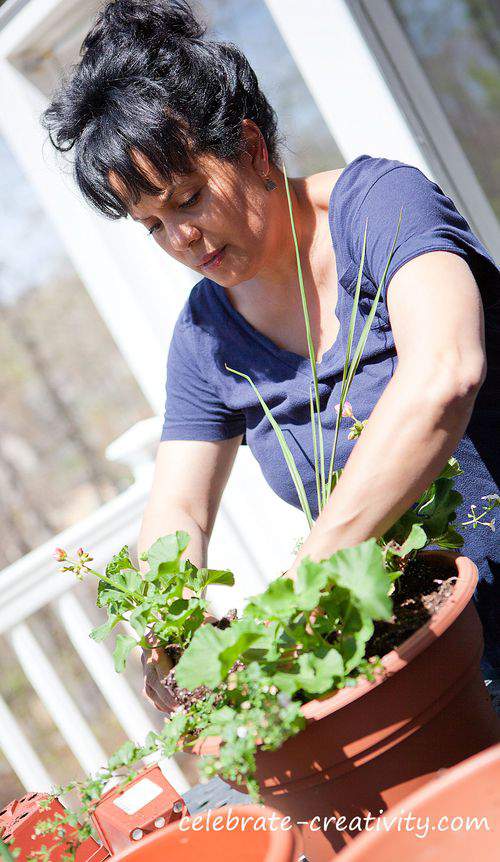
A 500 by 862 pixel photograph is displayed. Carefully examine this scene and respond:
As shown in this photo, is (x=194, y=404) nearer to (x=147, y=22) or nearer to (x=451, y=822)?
(x=147, y=22)

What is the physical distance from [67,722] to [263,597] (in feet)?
7.23

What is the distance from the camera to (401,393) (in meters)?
0.90

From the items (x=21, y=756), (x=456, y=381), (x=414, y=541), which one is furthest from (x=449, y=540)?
(x=21, y=756)

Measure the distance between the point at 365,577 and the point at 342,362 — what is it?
67 centimetres

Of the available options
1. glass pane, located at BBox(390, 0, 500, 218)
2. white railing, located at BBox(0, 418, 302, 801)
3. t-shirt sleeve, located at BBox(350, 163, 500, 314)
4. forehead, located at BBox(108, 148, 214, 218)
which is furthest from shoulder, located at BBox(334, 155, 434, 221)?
white railing, located at BBox(0, 418, 302, 801)

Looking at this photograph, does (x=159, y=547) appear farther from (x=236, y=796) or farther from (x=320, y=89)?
(x=320, y=89)

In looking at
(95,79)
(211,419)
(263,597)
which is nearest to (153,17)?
(95,79)

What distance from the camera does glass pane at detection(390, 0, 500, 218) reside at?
239cm

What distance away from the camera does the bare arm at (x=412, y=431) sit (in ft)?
2.83

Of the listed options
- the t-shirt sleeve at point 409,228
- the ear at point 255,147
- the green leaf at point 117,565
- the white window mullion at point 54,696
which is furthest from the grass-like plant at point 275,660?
the white window mullion at point 54,696

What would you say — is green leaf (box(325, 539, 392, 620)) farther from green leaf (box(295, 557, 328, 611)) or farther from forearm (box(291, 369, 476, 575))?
forearm (box(291, 369, 476, 575))

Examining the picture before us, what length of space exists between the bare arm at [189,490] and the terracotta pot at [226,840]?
696mm

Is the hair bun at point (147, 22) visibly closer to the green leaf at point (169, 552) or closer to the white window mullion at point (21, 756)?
the green leaf at point (169, 552)

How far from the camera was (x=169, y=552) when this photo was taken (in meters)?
0.99
